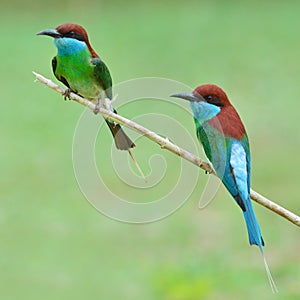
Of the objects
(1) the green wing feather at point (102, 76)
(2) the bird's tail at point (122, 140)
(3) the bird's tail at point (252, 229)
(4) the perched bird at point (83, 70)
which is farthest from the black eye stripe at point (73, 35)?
(3) the bird's tail at point (252, 229)

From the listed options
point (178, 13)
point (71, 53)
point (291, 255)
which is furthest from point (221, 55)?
point (71, 53)

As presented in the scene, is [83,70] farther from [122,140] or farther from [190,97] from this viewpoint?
[190,97]

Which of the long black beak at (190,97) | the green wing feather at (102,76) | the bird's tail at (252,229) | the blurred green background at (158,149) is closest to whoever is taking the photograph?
the bird's tail at (252,229)

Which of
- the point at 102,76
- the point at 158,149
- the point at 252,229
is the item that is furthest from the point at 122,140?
the point at 158,149

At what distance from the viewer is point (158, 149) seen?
7305 millimetres

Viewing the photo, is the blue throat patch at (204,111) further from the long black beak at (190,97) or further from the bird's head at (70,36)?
the bird's head at (70,36)

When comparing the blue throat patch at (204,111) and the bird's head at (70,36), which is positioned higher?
the bird's head at (70,36)

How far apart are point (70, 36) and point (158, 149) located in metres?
5.10

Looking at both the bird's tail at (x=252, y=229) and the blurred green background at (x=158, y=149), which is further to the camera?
the blurred green background at (x=158, y=149)

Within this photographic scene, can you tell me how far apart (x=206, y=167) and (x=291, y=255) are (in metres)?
3.54

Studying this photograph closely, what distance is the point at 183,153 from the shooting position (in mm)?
1936

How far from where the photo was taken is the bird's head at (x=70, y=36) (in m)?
2.19

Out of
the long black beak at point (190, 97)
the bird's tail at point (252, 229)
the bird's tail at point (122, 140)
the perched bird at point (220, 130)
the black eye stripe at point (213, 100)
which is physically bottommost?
the bird's tail at point (122, 140)

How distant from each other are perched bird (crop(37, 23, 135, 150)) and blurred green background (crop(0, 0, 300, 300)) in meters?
1.24
